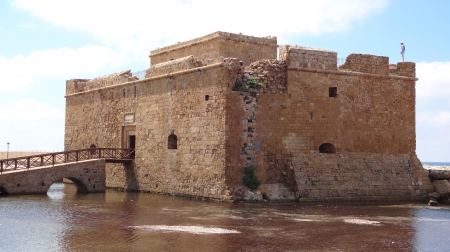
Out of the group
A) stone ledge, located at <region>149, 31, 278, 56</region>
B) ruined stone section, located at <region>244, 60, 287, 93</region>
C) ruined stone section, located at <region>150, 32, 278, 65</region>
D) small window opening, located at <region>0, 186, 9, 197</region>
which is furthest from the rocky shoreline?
small window opening, located at <region>0, 186, 9, 197</region>

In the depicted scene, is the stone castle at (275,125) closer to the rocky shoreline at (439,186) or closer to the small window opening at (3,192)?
the rocky shoreline at (439,186)

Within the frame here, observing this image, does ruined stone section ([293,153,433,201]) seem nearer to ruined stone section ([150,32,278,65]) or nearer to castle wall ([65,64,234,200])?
castle wall ([65,64,234,200])

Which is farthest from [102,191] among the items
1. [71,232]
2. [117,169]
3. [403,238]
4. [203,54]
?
[403,238]

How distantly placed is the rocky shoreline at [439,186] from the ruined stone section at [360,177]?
36 cm

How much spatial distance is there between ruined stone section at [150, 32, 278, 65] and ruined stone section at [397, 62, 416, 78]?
203 inches

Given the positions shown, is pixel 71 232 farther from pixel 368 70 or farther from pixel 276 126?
pixel 368 70

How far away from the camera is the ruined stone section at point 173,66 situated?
19.9m

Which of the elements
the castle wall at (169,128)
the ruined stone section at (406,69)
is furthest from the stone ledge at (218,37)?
the ruined stone section at (406,69)

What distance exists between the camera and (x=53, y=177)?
2027cm

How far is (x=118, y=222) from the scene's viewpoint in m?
13.0

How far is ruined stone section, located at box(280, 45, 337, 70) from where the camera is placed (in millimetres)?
18891

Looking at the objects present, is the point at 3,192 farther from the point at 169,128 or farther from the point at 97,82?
the point at 97,82

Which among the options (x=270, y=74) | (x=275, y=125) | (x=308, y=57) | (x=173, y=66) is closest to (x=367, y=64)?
(x=308, y=57)

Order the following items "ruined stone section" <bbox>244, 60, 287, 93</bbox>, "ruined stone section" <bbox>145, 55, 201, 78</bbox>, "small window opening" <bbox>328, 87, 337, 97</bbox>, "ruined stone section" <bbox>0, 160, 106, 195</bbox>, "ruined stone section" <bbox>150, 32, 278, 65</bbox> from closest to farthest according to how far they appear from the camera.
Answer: "ruined stone section" <bbox>244, 60, 287, 93</bbox>
"ruined stone section" <bbox>0, 160, 106, 195</bbox>
"small window opening" <bbox>328, 87, 337, 97</bbox>
"ruined stone section" <bbox>145, 55, 201, 78</bbox>
"ruined stone section" <bbox>150, 32, 278, 65</bbox>
